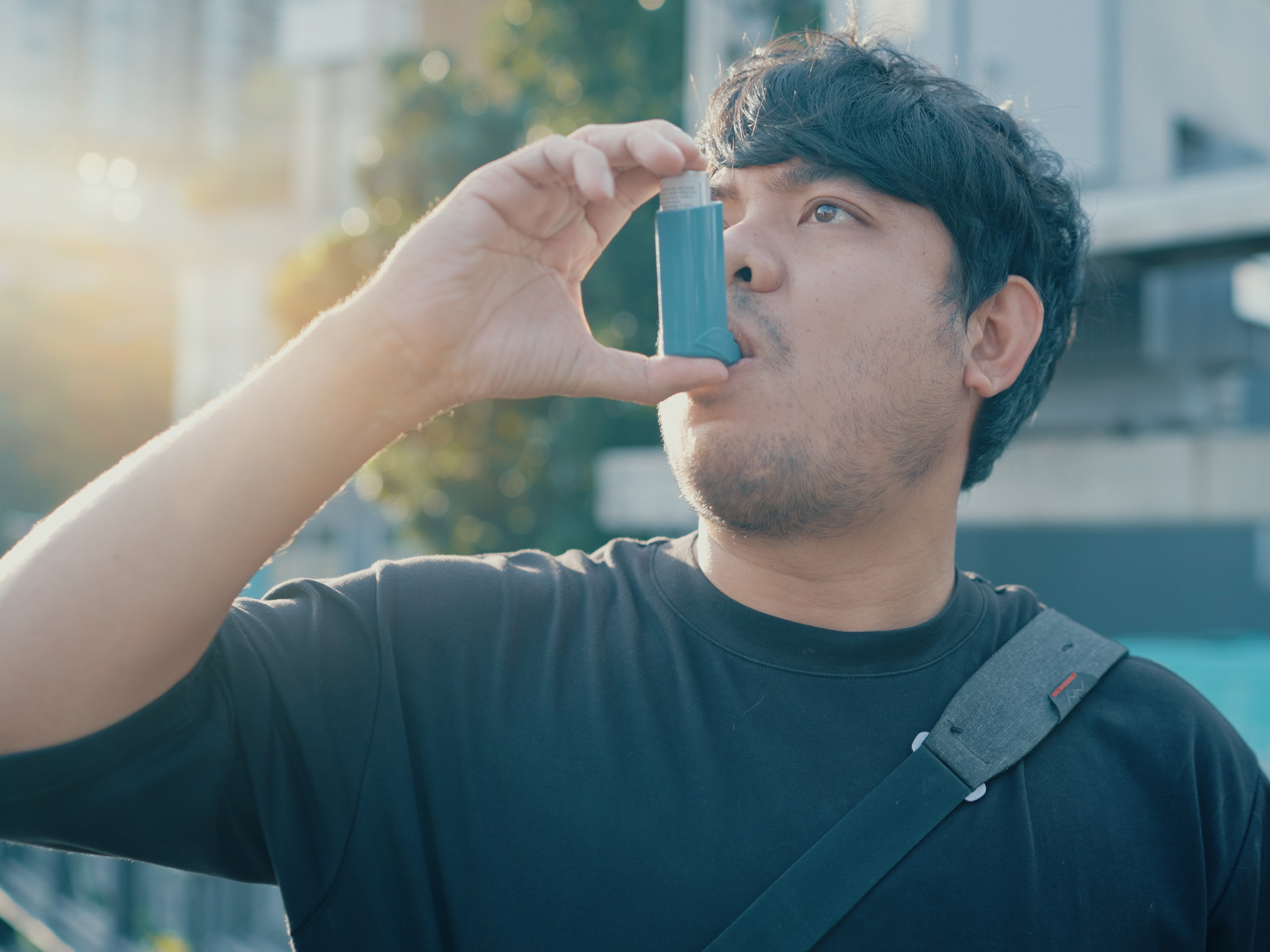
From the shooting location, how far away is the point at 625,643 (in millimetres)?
1690

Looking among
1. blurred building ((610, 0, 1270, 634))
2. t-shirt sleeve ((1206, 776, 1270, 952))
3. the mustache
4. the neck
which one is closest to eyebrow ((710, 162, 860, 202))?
the mustache

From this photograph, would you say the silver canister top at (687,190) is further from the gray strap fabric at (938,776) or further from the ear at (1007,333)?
the gray strap fabric at (938,776)

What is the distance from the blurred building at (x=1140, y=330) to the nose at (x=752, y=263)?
5.70 m

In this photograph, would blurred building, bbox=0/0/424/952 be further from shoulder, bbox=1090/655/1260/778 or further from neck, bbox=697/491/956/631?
shoulder, bbox=1090/655/1260/778

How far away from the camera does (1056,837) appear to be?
1.60 metres

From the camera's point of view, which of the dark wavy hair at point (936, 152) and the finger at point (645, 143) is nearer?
the finger at point (645, 143)

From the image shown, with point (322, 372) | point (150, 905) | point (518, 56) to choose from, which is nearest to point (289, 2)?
point (518, 56)

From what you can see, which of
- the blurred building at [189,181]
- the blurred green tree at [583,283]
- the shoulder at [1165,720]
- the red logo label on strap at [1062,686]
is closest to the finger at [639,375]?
the red logo label on strap at [1062,686]

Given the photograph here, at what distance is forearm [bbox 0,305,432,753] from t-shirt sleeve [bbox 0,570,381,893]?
5cm

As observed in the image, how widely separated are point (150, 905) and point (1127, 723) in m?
4.32

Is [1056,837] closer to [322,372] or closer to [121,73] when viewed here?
[322,372]

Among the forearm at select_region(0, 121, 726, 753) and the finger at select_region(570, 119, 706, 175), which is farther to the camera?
the finger at select_region(570, 119, 706, 175)

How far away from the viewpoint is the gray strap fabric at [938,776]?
4.77 feet

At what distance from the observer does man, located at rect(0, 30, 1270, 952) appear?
132cm
